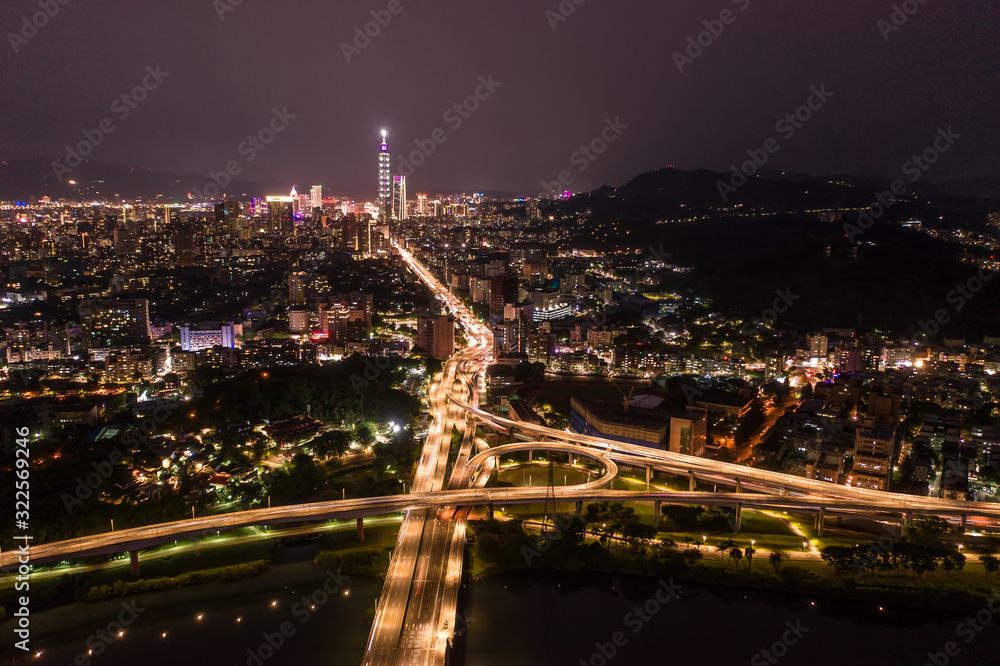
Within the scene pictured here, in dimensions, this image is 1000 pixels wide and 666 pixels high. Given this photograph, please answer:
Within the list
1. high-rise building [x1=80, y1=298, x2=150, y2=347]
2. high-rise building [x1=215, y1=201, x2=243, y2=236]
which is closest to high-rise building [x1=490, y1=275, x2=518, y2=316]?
high-rise building [x1=80, y1=298, x2=150, y2=347]

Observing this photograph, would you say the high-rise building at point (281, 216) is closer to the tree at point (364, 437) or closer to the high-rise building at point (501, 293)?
the high-rise building at point (501, 293)

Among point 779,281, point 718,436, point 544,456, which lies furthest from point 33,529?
point 779,281

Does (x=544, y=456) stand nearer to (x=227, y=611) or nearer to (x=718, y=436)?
(x=718, y=436)

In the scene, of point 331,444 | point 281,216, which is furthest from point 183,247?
point 331,444

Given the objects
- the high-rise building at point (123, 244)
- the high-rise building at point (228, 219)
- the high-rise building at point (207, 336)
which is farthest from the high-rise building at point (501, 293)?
the high-rise building at point (228, 219)

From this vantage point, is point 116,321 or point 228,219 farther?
point 228,219

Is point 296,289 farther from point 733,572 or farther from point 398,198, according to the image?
point 398,198
